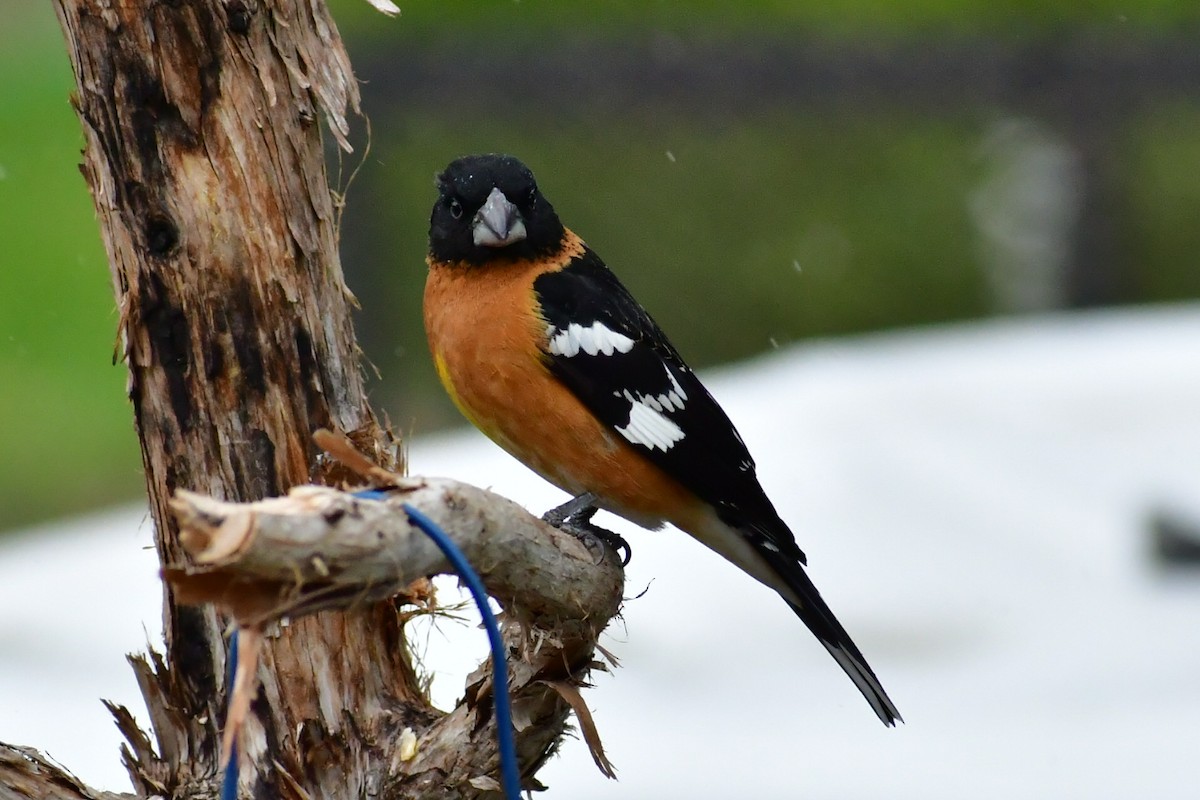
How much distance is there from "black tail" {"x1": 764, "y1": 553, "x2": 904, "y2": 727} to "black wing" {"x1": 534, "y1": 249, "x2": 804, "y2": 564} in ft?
0.17

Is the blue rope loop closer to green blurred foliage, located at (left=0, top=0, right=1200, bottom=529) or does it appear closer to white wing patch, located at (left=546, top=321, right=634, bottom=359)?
white wing patch, located at (left=546, top=321, right=634, bottom=359)

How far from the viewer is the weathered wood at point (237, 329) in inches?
111

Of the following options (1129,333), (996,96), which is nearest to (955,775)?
(1129,333)

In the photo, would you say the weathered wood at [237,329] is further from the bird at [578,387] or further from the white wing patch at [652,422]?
the white wing patch at [652,422]

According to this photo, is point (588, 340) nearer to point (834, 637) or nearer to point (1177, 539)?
point (834, 637)

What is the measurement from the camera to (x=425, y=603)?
322cm

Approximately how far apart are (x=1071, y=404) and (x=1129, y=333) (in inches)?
35.9

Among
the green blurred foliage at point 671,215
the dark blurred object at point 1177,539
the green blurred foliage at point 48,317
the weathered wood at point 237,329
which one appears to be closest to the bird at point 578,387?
the weathered wood at point 237,329

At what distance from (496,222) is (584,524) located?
2.53ft

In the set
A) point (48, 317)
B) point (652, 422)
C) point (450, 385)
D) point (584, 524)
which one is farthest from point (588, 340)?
point (48, 317)

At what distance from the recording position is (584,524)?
356 cm

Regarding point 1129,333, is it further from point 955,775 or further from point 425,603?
point 425,603

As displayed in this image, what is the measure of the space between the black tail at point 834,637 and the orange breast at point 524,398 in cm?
32

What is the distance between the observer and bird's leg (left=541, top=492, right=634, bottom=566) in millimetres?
3426
